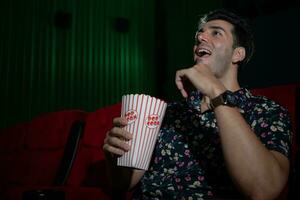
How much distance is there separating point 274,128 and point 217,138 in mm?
226

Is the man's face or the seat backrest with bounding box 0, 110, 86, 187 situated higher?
the man's face

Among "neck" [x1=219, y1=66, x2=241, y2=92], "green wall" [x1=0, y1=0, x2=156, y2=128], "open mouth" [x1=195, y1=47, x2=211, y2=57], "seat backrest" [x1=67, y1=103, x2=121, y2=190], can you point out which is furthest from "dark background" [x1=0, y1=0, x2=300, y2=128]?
"open mouth" [x1=195, y1=47, x2=211, y2=57]

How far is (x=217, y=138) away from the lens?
53.4 inches

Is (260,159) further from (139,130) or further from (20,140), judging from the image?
(20,140)

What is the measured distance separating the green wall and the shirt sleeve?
3969mm

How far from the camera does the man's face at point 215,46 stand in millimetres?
1512

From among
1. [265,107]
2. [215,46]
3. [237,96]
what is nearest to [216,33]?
[215,46]

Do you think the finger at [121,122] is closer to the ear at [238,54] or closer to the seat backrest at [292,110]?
the seat backrest at [292,110]

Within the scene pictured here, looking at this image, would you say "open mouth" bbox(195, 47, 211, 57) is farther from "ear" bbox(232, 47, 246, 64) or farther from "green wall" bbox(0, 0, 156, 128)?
"green wall" bbox(0, 0, 156, 128)

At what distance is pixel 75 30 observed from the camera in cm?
519

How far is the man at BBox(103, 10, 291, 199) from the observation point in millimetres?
1014

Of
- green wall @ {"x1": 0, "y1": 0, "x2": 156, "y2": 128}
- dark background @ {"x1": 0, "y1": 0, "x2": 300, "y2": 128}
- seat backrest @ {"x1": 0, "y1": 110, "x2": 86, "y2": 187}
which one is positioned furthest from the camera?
green wall @ {"x1": 0, "y1": 0, "x2": 156, "y2": 128}

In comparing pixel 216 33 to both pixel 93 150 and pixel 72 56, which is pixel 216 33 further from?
pixel 72 56

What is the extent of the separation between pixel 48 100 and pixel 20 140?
1.78m
